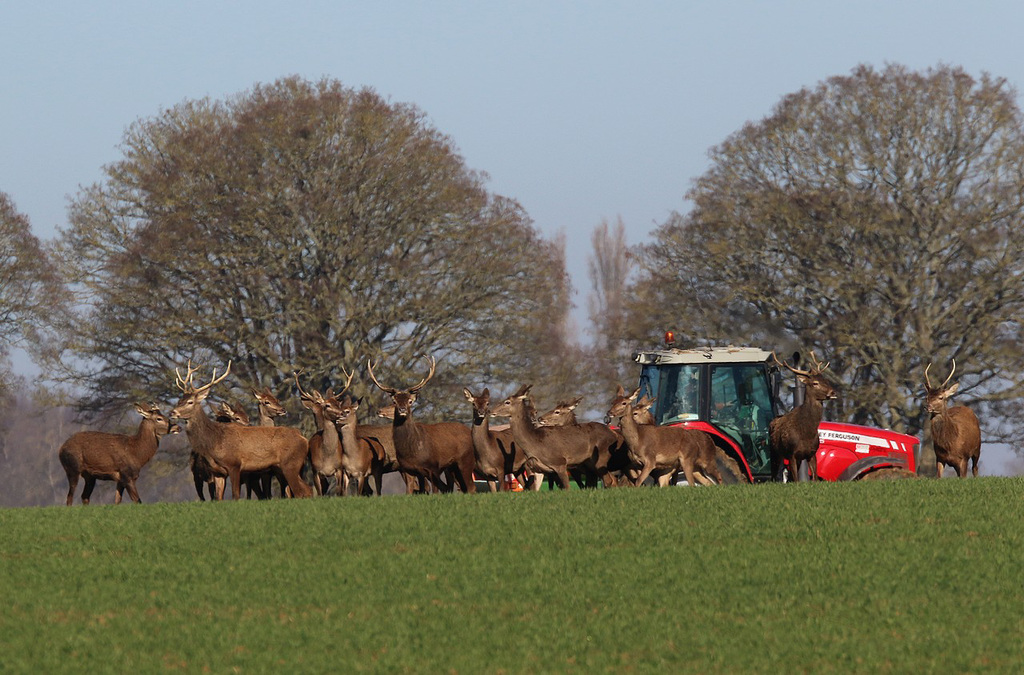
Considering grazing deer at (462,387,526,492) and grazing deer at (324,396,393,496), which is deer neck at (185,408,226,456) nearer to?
grazing deer at (324,396,393,496)

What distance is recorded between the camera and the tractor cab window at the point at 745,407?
69.3 ft

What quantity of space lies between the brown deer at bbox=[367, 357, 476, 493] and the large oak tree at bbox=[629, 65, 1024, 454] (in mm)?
17585

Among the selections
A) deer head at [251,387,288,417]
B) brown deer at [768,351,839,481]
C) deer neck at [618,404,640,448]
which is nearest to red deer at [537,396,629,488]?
deer neck at [618,404,640,448]

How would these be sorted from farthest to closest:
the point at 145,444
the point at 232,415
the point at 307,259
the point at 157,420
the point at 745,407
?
→ the point at 307,259 → the point at 232,415 → the point at 745,407 → the point at 157,420 → the point at 145,444

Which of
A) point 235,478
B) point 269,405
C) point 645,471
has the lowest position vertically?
point 235,478

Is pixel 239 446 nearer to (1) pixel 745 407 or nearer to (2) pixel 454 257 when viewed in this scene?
(1) pixel 745 407

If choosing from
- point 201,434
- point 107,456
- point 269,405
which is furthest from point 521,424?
point 107,456

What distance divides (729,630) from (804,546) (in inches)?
126

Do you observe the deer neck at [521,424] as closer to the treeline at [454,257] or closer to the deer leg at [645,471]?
the deer leg at [645,471]

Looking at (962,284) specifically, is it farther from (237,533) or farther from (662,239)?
(237,533)

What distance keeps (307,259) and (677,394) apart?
51.8 ft

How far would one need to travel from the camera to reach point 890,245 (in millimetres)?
36344

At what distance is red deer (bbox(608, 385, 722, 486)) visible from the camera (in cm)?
1906

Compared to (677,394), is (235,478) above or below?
below
